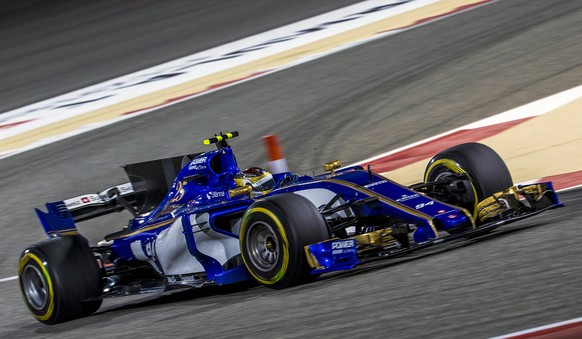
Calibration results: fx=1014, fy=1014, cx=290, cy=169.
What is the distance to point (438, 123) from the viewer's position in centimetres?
1233

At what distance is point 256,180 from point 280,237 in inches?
56.9

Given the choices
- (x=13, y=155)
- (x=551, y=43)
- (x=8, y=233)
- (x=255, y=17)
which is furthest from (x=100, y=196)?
(x=255, y=17)

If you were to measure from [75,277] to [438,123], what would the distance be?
572 cm

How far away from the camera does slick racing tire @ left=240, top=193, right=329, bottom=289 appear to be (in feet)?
21.8

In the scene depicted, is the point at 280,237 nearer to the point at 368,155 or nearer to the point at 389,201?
the point at 389,201

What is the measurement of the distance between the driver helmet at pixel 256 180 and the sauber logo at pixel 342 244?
1.43 meters

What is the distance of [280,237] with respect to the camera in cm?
673

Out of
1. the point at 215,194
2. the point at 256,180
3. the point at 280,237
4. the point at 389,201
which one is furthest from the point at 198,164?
the point at 389,201

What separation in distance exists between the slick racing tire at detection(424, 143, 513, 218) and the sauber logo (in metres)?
1.38

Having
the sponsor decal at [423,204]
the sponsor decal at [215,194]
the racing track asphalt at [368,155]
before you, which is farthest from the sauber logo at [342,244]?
the sponsor decal at [215,194]

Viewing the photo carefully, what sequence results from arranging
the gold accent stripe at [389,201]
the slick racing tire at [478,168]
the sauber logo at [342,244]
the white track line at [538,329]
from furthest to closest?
the slick racing tire at [478,168] → the gold accent stripe at [389,201] → the sauber logo at [342,244] → the white track line at [538,329]

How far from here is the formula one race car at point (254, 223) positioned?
A: 678 centimetres

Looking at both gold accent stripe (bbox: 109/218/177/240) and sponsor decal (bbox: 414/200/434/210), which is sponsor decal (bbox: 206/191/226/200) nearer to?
gold accent stripe (bbox: 109/218/177/240)

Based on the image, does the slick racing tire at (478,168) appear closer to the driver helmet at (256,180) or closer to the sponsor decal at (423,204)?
the sponsor decal at (423,204)
